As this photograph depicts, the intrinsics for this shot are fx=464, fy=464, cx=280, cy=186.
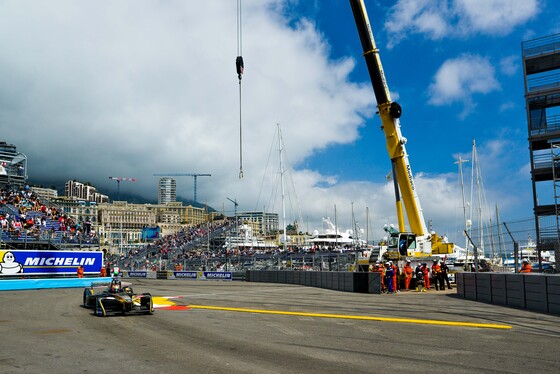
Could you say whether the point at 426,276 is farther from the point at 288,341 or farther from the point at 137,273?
the point at 137,273

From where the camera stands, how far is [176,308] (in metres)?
17.4

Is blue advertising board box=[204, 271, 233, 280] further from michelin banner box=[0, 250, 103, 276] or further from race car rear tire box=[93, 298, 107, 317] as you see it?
race car rear tire box=[93, 298, 107, 317]

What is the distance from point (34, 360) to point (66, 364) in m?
0.78

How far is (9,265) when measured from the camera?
103 ft

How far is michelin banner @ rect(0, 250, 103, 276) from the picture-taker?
31.4m

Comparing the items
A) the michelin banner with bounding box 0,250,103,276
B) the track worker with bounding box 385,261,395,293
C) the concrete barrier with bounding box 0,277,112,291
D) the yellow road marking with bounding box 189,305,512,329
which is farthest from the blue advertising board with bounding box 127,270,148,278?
the yellow road marking with bounding box 189,305,512,329

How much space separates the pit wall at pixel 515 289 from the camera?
47.0ft

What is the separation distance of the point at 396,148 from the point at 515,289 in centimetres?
1121

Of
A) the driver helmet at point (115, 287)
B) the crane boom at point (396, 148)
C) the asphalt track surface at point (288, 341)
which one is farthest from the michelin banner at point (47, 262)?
the crane boom at point (396, 148)

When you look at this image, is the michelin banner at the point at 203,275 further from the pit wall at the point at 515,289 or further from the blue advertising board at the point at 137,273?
the pit wall at the point at 515,289

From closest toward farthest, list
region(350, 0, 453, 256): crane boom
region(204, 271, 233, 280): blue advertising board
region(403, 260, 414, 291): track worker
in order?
region(403, 260, 414, 291): track worker
region(350, 0, 453, 256): crane boom
region(204, 271, 233, 280): blue advertising board

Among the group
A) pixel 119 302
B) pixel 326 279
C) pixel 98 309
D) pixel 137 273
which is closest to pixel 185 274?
pixel 137 273

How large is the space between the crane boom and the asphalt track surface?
9700mm

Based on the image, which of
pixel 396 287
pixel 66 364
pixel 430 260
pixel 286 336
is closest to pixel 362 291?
pixel 396 287
